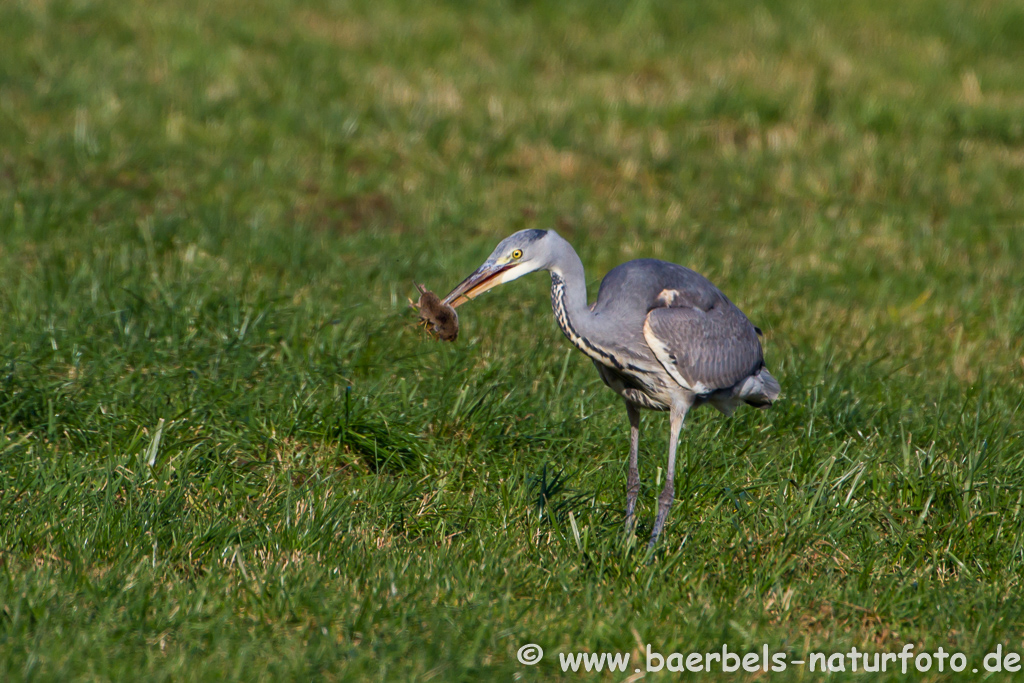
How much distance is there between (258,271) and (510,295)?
1.58 m

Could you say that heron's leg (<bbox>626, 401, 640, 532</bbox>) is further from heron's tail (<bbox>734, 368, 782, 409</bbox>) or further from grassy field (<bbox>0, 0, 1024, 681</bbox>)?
heron's tail (<bbox>734, 368, 782, 409</bbox>)

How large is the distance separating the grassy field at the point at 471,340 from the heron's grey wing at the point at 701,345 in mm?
516

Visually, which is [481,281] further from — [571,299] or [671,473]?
[671,473]

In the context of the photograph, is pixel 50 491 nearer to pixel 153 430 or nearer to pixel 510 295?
pixel 153 430

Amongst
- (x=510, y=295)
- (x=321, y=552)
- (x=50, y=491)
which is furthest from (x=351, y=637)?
(x=510, y=295)

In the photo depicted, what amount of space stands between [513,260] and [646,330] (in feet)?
2.07

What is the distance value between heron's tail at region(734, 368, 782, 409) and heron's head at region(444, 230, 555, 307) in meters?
1.20

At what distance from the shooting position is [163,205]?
780 cm

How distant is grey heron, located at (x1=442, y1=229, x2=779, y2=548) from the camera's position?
4348 mm

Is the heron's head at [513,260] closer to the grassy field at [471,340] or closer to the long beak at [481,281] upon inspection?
the long beak at [481,281]

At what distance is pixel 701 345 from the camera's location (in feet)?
15.2

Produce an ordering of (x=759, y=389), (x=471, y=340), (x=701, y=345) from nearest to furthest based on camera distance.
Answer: (x=701, y=345) < (x=759, y=389) < (x=471, y=340)

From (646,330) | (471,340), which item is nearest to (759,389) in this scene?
(646,330)

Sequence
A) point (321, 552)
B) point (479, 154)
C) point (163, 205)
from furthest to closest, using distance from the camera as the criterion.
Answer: point (479, 154), point (163, 205), point (321, 552)
